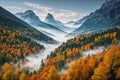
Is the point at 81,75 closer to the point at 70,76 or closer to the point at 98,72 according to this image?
the point at 70,76

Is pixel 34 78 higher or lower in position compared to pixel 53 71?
lower

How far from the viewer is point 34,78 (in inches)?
5527

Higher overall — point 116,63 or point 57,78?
point 116,63

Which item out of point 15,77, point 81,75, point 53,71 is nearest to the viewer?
point 81,75

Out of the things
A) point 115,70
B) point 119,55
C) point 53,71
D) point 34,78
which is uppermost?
point 119,55

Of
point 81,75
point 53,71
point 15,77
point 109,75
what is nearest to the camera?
point 109,75

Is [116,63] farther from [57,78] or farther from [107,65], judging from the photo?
[57,78]

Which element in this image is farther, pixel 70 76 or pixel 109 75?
pixel 70 76

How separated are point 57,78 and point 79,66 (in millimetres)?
14668

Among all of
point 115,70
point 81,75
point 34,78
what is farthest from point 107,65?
point 34,78

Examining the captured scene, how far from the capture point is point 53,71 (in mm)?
115500

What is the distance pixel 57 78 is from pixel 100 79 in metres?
27.1

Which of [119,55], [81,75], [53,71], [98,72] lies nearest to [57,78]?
[53,71]

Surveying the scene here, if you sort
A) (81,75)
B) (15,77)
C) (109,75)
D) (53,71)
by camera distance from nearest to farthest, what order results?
(109,75), (81,75), (53,71), (15,77)
